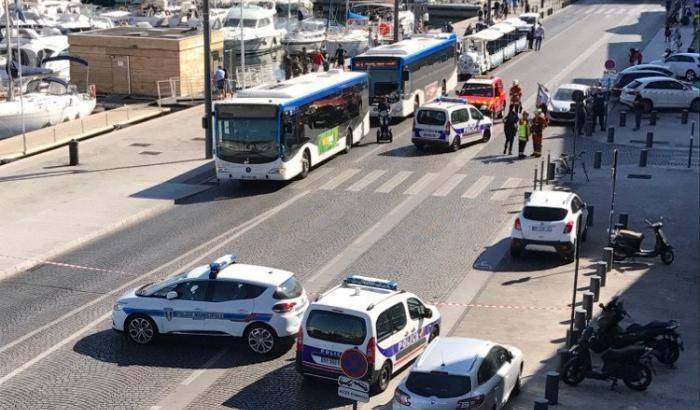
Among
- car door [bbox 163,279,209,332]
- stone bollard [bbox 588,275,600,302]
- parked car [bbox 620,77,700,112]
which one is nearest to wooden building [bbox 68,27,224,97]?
parked car [bbox 620,77,700,112]

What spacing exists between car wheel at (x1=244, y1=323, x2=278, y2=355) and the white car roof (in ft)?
11.2

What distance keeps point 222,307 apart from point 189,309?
24.0 inches

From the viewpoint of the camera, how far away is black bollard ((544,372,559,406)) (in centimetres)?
1817

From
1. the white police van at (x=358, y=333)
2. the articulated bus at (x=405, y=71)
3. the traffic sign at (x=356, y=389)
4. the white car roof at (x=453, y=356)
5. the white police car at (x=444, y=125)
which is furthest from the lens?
the articulated bus at (x=405, y=71)

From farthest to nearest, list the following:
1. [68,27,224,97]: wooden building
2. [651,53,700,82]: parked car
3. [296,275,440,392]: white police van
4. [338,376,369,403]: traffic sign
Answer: [651,53,700,82]: parked car → [68,27,224,97]: wooden building → [296,275,440,392]: white police van → [338,376,369,403]: traffic sign

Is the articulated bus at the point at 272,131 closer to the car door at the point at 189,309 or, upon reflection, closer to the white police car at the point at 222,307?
the white police car at the point at 222,307

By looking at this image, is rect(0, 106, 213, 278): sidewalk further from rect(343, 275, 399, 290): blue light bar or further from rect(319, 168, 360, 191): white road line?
rect(343, 275, 399, 290): blue light bar

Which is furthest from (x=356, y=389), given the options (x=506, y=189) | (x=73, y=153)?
(x=73, y=153)

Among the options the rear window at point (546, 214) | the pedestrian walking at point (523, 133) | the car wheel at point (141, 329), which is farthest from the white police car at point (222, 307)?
the pedestrian walking at point (523, 133)

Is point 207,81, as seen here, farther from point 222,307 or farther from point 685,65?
point 685,65

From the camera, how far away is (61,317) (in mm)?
22672

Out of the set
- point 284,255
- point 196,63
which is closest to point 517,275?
point 284,255

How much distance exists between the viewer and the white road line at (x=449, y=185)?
33500 mm

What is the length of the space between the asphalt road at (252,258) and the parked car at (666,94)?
25.9 ft
